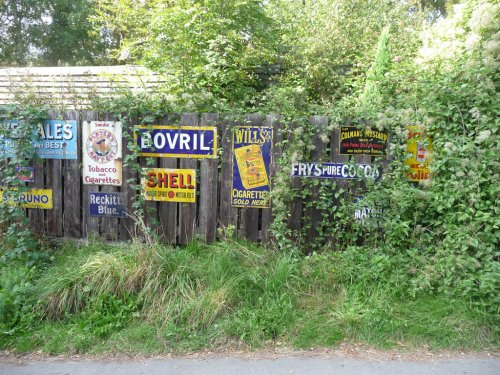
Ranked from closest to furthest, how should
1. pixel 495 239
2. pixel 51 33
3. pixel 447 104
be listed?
pixel 495 239 < pixel 447 104 < pixel 51 33

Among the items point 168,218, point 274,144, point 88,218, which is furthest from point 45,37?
point 274,144

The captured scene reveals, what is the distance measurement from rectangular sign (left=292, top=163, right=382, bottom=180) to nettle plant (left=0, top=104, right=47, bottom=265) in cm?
328

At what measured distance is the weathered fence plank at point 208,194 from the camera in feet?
16.5

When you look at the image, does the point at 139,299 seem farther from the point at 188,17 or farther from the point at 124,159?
the point at 188,17

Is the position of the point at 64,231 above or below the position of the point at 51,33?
below

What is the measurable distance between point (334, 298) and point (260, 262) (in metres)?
0.88

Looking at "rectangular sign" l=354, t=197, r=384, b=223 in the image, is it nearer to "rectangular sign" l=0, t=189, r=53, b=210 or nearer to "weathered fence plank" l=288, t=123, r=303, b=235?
"weathered fence plank" l=288, t=123, r=303, b=235

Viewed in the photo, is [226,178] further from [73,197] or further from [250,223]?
[73,197]

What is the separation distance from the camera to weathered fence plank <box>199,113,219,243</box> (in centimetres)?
502

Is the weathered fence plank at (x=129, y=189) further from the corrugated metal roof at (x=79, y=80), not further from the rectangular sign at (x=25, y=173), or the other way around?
the corrugated metal roof at (x=79, y=80)

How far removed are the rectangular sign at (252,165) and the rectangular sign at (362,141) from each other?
861 millimetres

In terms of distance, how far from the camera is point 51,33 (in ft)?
58.7

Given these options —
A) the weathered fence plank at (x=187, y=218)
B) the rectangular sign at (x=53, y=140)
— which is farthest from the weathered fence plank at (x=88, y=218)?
the weathered fence plank at (x=187, y=218)

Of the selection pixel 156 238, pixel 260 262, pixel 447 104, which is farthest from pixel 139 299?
pixel 447 104
